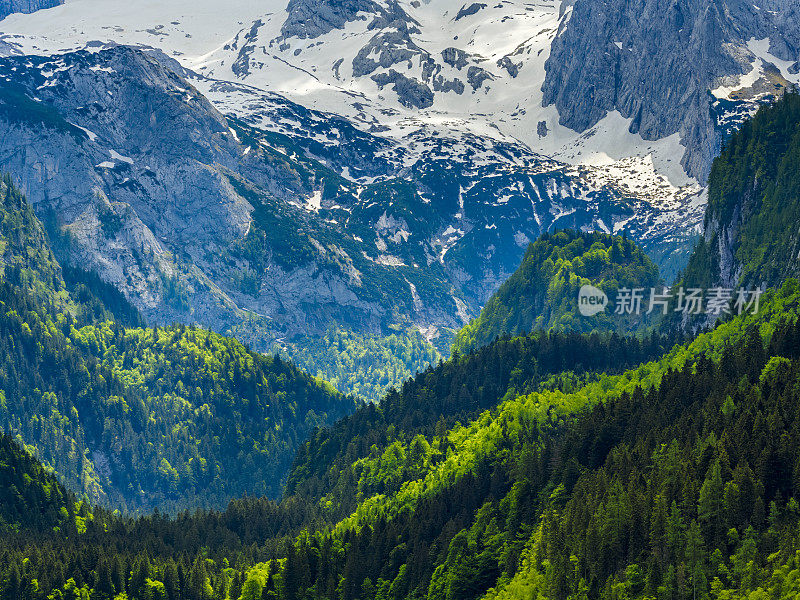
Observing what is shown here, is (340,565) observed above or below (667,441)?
below

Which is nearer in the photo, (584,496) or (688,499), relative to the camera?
(688,499)

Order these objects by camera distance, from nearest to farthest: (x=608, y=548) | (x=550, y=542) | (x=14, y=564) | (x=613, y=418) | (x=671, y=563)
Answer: (x=671, y=563), (x=608, y=548), (x=550, y=542), (x=613, y=418), (x=14, y=564)

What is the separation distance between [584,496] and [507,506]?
25.9 meters

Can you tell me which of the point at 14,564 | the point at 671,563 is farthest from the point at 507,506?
the point at 14,564

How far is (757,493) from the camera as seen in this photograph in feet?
437

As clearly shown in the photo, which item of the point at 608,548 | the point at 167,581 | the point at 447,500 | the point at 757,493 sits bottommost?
the point at 167,581

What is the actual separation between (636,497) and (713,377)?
138ft

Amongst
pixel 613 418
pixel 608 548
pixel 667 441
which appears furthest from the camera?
pixel 613 418

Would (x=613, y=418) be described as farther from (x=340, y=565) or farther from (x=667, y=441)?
(x=340, y=565)

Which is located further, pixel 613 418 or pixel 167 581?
pixel 167 581

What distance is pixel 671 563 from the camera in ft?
435

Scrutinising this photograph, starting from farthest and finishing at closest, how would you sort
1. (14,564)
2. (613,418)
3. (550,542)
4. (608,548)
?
1. (14,564)
2. (613,418)
3. (550,542)
4. (608,548)

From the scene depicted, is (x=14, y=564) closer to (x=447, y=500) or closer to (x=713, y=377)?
(x=447, y=500)

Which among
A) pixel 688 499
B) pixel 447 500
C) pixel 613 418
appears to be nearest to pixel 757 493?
pixel 688 499
